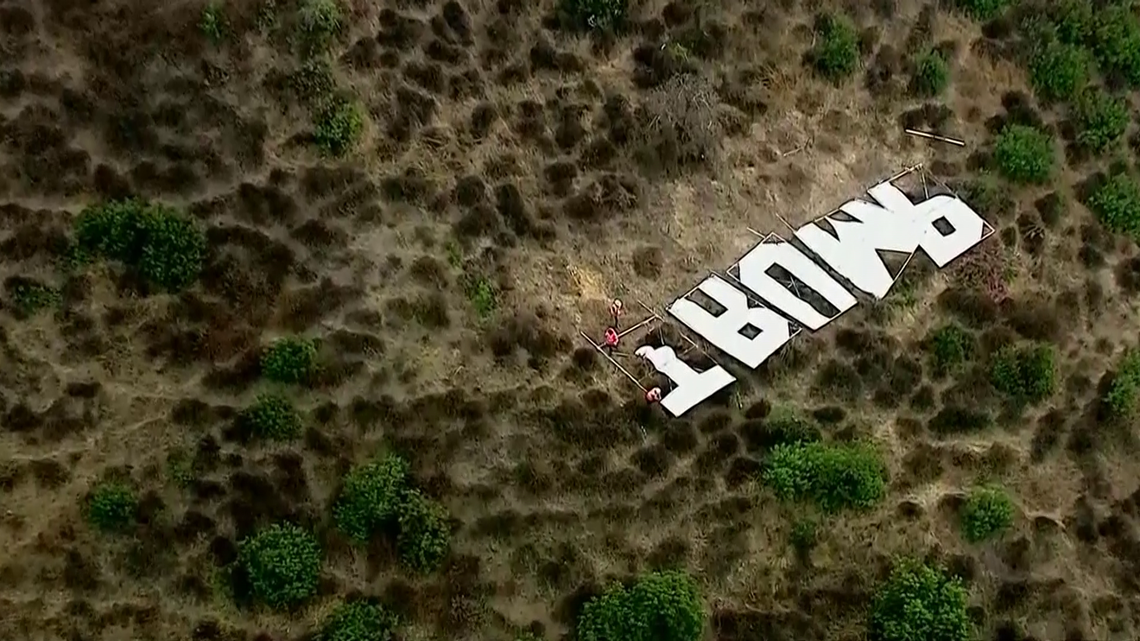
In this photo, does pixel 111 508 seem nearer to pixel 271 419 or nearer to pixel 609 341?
pixel 271 419

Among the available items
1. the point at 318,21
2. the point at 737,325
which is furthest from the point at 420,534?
the point at 318,21

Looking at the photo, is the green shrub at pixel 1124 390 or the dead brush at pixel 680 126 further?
the dead brush at pixel 680 126

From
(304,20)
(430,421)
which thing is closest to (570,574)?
(430,421)

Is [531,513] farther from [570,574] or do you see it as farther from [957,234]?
[957,234]

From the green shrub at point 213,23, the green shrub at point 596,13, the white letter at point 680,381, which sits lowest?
the white letter at point 680,381

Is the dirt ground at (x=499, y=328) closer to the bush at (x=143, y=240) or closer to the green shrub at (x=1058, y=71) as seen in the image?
the bush at (x=143, y=240)

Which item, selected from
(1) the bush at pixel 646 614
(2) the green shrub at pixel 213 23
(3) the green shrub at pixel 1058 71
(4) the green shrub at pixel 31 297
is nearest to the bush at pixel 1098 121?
(3) the green shrub at pixel 1058 71
